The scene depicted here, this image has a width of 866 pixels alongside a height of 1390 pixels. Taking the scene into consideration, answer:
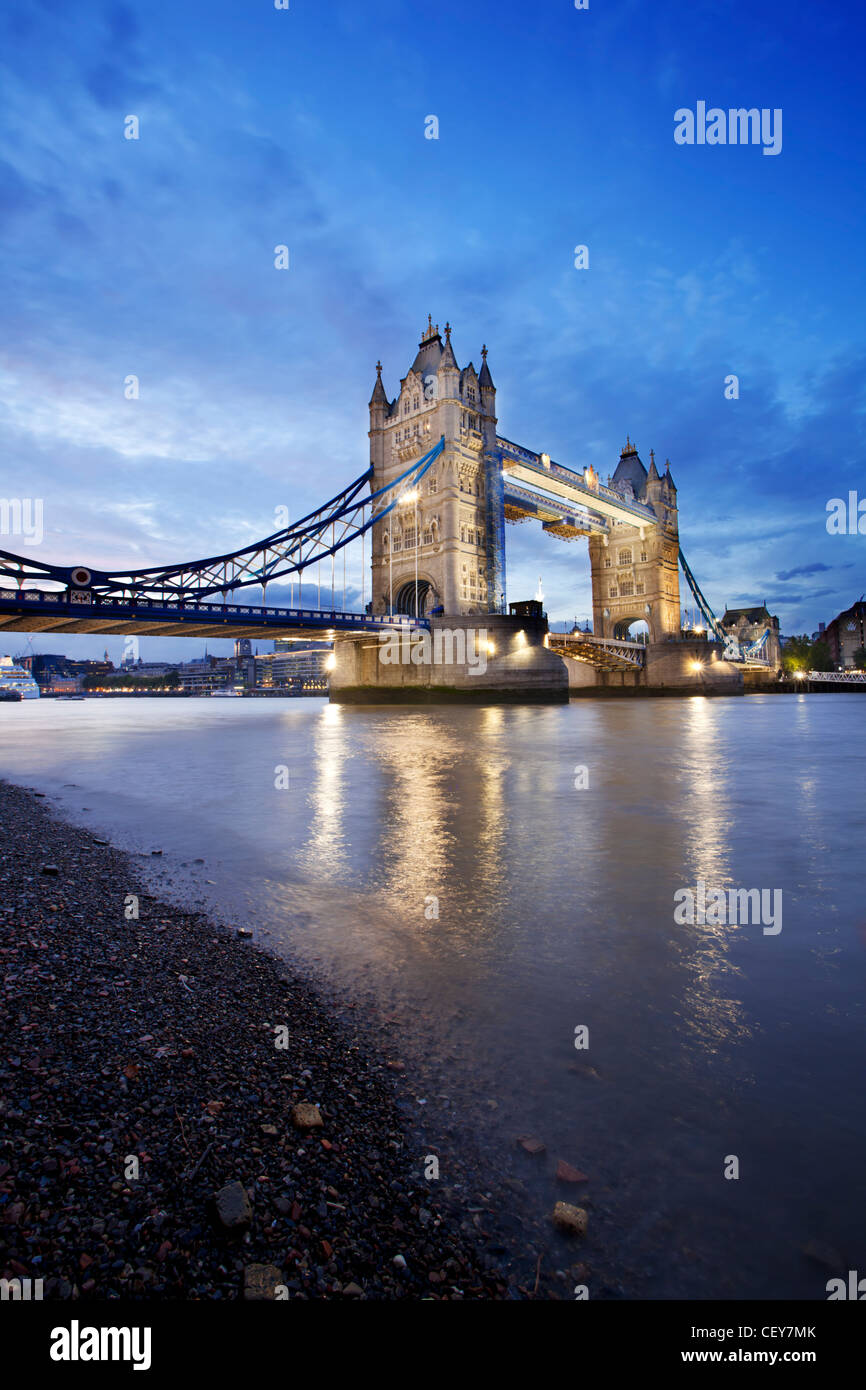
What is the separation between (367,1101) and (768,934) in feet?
10.5

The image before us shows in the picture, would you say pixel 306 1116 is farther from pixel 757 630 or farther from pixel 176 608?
pixel 757 630

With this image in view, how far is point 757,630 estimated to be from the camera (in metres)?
98.2

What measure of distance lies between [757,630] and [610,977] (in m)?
109

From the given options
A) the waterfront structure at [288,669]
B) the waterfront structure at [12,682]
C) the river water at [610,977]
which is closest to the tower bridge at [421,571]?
the river water at [610,977]

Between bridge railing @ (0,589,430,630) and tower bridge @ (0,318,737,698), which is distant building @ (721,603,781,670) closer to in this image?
tower bridge @ (0,318,737,698)

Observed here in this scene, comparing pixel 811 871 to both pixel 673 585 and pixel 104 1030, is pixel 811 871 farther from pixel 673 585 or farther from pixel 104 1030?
pixel 673 585

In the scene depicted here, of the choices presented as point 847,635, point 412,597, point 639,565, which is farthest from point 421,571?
point 847,635

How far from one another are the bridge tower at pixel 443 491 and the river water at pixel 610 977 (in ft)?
132

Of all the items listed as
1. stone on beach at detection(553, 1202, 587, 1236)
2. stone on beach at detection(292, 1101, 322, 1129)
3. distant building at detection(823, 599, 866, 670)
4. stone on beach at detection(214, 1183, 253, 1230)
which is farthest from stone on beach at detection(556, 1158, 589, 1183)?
distant building at detection(823, 599, 866, 670)

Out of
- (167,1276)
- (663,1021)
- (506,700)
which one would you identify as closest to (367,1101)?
(167,1276)

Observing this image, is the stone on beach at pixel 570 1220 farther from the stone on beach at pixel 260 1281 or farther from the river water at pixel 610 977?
the stone on beach at pixel 260 1281

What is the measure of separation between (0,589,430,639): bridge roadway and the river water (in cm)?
2717

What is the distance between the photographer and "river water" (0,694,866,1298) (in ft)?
A: 6.52
